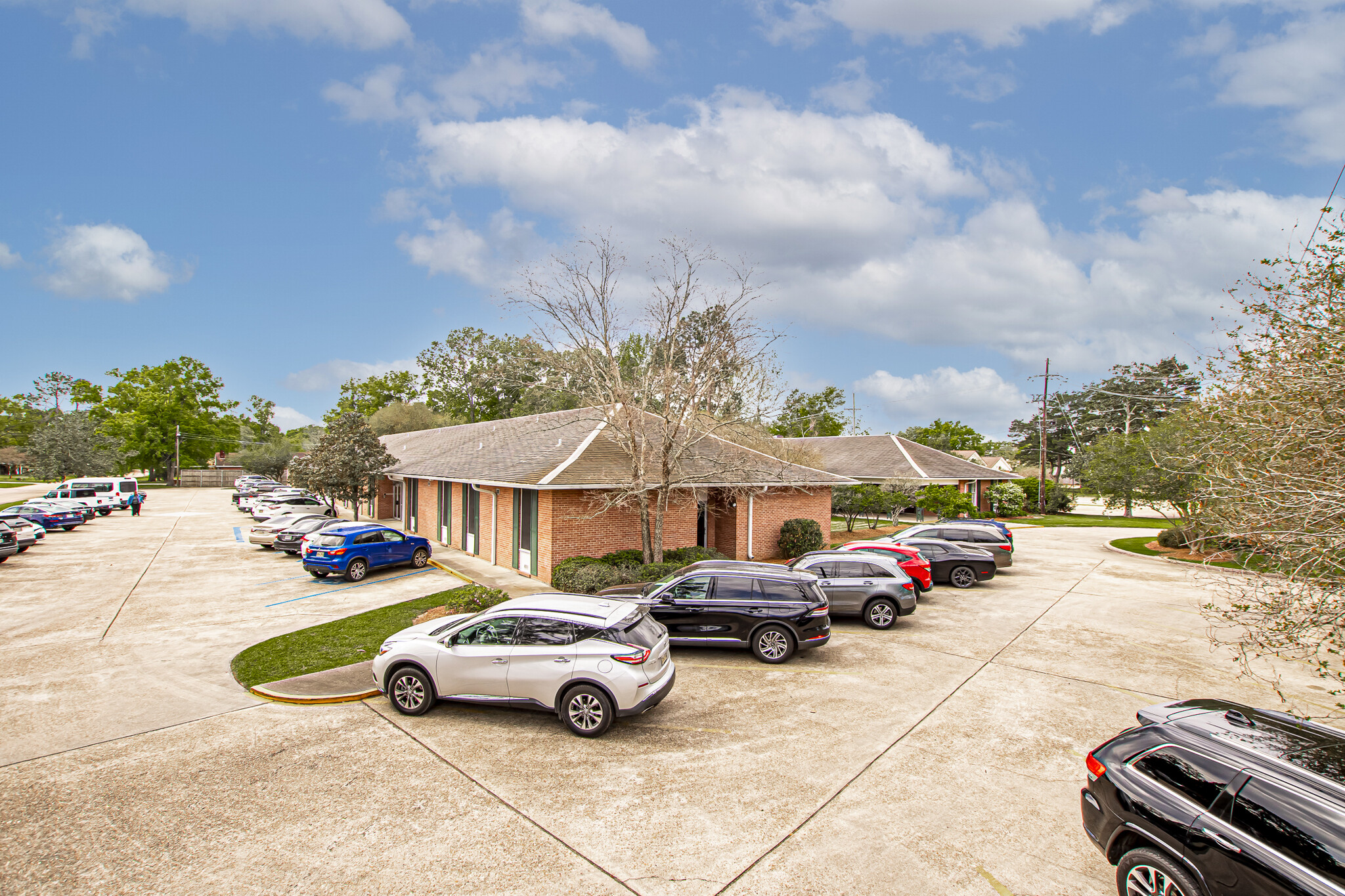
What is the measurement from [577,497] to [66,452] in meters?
64.9

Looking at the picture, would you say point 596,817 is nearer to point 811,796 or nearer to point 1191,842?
point 811,796

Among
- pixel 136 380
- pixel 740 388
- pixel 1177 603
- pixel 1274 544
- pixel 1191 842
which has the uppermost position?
pixel 136 380

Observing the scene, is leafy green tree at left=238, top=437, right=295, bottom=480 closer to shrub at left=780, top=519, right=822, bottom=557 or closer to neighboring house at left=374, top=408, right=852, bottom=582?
neighboring house at left=374, top=408, right=852, bottom=582

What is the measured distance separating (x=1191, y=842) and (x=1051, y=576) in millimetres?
18845

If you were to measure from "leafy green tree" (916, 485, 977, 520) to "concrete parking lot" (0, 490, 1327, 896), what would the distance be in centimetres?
1966

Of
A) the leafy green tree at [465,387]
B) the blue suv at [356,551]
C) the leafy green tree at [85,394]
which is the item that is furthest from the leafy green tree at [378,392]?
the blue suv at [356,551]

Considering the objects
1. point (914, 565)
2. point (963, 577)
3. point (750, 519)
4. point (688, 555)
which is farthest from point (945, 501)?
point (688, 555)

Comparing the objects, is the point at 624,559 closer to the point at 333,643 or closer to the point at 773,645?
the point at 773,645

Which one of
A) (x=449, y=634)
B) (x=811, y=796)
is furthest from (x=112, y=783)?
(x=811, y=796)

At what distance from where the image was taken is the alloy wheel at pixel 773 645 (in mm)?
11344

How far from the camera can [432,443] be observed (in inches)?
1458

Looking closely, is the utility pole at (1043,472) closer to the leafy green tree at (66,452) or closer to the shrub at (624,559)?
the shrub at (624,559)

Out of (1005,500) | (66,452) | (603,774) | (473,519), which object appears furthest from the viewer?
(66,452)

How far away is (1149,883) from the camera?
15.3 ft
